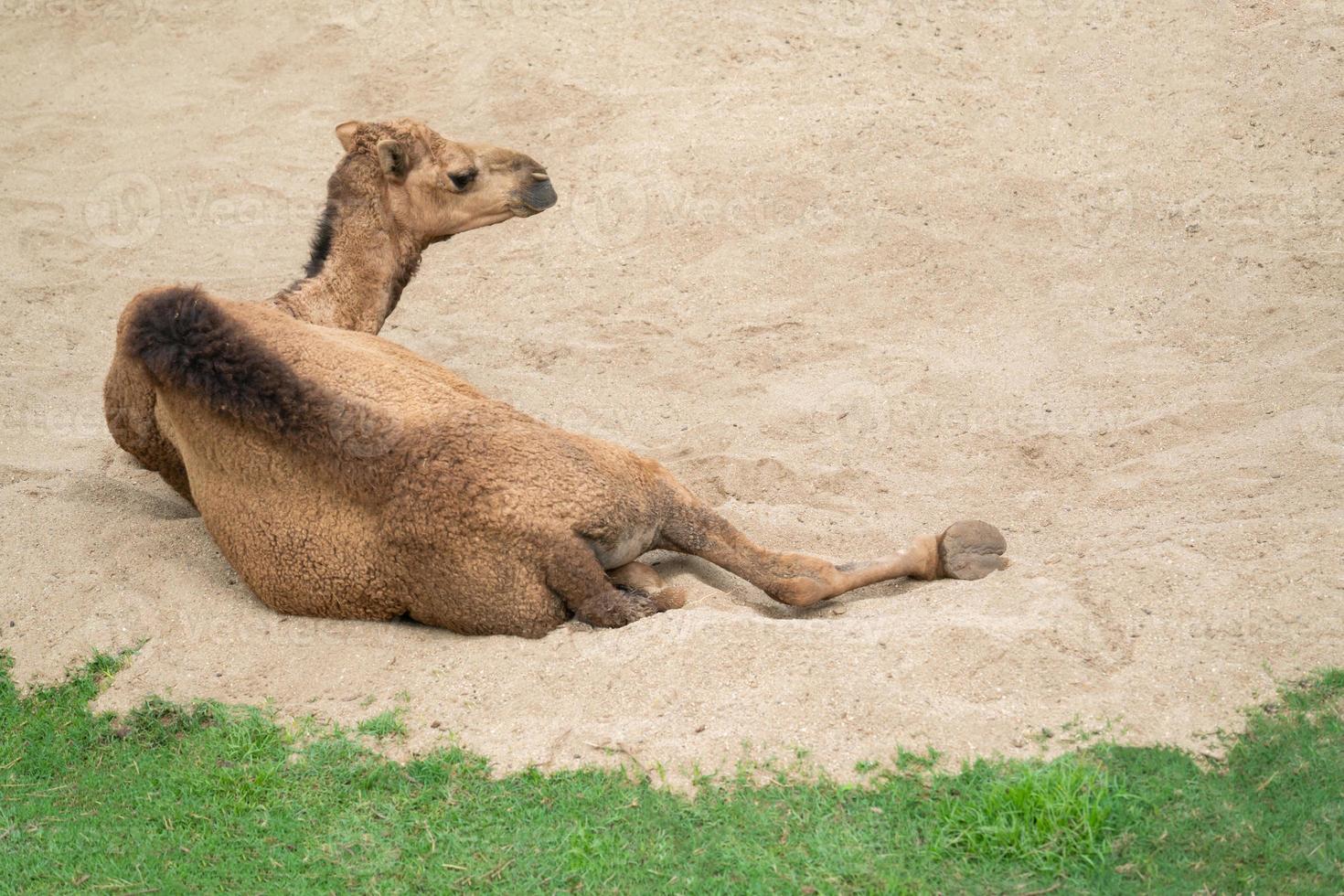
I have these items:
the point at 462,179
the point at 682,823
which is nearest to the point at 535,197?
the point at 462,179

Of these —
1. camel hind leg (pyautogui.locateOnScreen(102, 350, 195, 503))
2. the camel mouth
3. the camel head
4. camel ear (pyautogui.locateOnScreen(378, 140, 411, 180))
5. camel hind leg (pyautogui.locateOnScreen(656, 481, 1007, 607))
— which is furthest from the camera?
the camel mouth

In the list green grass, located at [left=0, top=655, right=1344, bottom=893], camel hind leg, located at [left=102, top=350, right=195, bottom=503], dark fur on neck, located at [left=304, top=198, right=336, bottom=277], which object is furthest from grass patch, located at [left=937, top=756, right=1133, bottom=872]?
dark fur on neck, located at [left=304, top=198, right=336, bottom=277]

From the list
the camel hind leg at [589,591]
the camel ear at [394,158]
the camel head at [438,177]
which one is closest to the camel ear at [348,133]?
the camel head at [438,177]

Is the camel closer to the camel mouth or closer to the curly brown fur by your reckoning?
the curly brown fur

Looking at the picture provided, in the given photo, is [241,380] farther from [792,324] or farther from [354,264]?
[792,324]

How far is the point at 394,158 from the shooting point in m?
6.43

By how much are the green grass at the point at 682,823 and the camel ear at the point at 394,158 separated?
9.97ft

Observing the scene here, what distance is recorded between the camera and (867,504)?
6.09 metres

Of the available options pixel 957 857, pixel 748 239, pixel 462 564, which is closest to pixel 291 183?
pixel 748 239

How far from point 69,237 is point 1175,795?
8.34 metres

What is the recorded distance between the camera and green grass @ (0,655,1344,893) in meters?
3.49

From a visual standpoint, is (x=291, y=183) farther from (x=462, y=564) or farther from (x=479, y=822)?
(x=479, y=822)

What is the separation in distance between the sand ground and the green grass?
6.5 inches

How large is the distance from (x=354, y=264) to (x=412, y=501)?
87.8 inches
